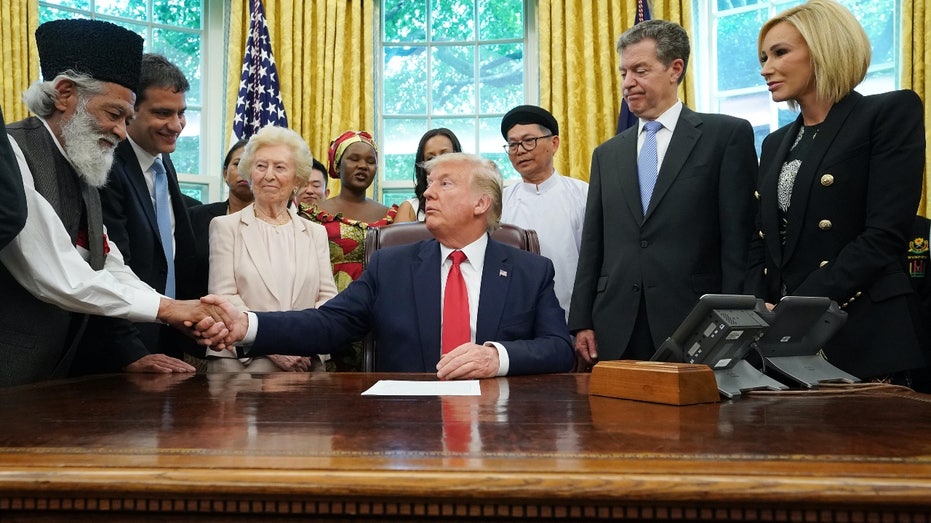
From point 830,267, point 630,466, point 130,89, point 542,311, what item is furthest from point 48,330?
point 830,267

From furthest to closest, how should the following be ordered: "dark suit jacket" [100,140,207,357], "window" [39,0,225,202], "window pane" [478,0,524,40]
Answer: "window pane" [478,0,524,40], "window" [39,0,225,202], "dark suit jacket" [100,140,207,357]

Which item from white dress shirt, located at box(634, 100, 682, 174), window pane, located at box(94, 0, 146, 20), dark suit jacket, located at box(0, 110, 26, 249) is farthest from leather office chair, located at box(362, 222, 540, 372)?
window pane, located at box(94, 0, 146, 20)

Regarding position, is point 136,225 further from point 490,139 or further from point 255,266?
point 490,139

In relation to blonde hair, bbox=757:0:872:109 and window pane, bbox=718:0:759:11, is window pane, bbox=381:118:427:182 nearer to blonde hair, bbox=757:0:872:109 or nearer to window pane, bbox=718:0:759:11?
window pane, bbox=718:0:759:11

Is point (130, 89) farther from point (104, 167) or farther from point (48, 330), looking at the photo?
point (48, 330)

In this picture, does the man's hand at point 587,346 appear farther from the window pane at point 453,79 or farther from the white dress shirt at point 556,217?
the window pane at point 453,79

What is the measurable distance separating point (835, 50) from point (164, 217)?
229 cm

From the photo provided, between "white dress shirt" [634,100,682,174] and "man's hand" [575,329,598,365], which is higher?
"white dress shirt" [634,100,682,174]

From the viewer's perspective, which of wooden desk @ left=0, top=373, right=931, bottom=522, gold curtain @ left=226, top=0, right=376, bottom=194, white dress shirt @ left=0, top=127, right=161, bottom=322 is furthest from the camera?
gold curtain @ left=226, top=0, right=376, bottom=194

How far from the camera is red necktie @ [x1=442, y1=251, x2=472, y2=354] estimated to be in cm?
234

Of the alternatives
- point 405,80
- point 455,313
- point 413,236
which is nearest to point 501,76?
point 405,80

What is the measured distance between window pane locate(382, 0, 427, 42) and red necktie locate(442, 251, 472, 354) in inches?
190

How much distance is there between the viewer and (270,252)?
9.30ft

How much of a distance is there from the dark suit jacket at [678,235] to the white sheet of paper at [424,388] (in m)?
0.91
